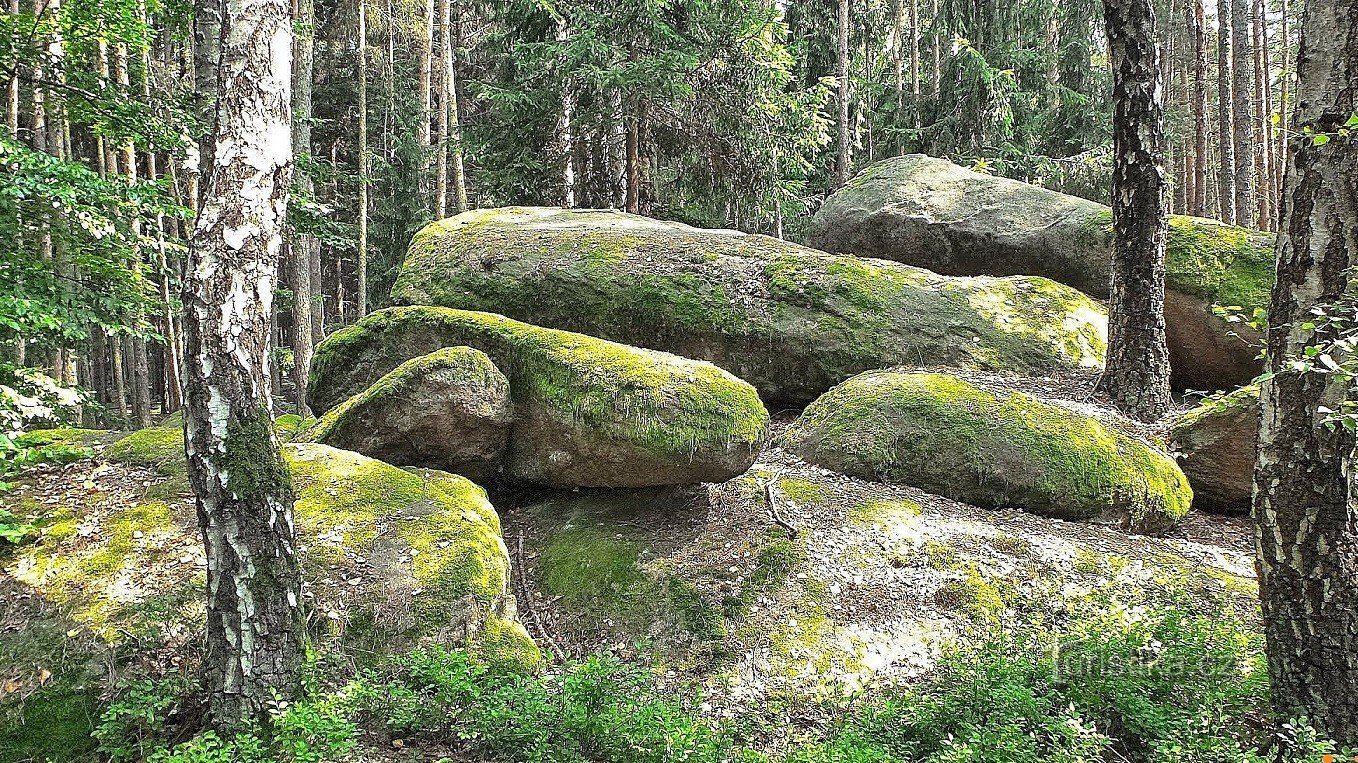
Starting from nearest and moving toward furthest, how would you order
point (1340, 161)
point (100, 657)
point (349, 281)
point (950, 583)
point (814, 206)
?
point (1340, 161) < point (100, 657) < point (950, 583) < point (814, 206) < point (349, 281)

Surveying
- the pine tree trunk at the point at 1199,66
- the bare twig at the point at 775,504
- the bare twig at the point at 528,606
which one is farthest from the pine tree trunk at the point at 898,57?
the bare twig at the point at 528,606

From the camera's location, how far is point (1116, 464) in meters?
6.25

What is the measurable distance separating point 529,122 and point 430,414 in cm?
761

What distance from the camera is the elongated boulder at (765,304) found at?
8.26m

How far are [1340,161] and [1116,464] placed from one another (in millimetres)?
3616

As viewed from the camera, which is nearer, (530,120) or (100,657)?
(100,657)

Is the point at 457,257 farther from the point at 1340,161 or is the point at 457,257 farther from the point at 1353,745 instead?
the point at 1353,745

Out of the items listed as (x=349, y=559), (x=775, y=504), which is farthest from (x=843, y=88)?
(x=349, y=559)

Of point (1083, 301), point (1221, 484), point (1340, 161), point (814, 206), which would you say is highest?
point (814, 206)

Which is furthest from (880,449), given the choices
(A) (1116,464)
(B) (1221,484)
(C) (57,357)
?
(C) (57,357)

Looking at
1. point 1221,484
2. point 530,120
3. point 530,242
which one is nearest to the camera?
point 1221,484

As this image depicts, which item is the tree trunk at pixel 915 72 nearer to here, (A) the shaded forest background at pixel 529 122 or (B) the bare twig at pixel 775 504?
(A) the shaded forest background at pixel 529 122

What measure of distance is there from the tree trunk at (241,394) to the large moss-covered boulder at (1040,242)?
899cm

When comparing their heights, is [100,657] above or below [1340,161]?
below
